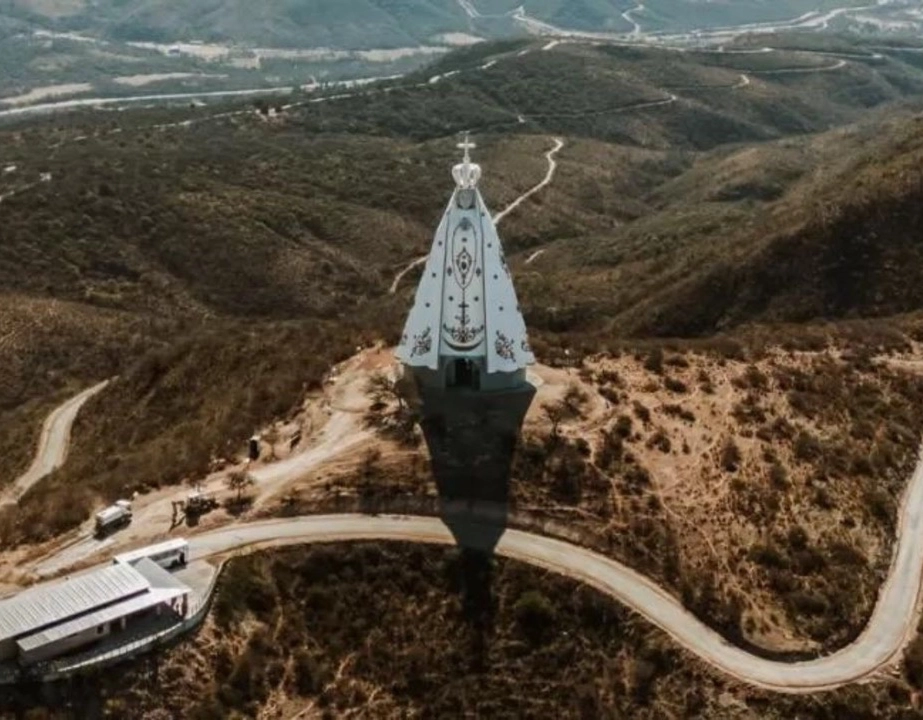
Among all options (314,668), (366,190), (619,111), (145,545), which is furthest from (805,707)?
(619,111)

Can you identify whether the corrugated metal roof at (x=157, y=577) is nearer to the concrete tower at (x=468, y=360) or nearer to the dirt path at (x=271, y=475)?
the dirt path at (x=271, y=475)

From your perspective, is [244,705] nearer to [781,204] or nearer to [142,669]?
[142,669]

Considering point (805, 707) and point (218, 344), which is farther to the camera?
point (218, 344)

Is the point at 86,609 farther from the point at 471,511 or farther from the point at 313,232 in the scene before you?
the point at 313,232

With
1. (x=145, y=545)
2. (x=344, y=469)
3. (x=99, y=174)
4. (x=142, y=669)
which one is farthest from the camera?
(x=99, y=174)

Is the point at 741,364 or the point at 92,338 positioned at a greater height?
the point at 741,364

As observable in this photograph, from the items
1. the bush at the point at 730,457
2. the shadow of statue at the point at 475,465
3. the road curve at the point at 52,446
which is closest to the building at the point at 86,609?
the shadow of statue at the point at 475,465
